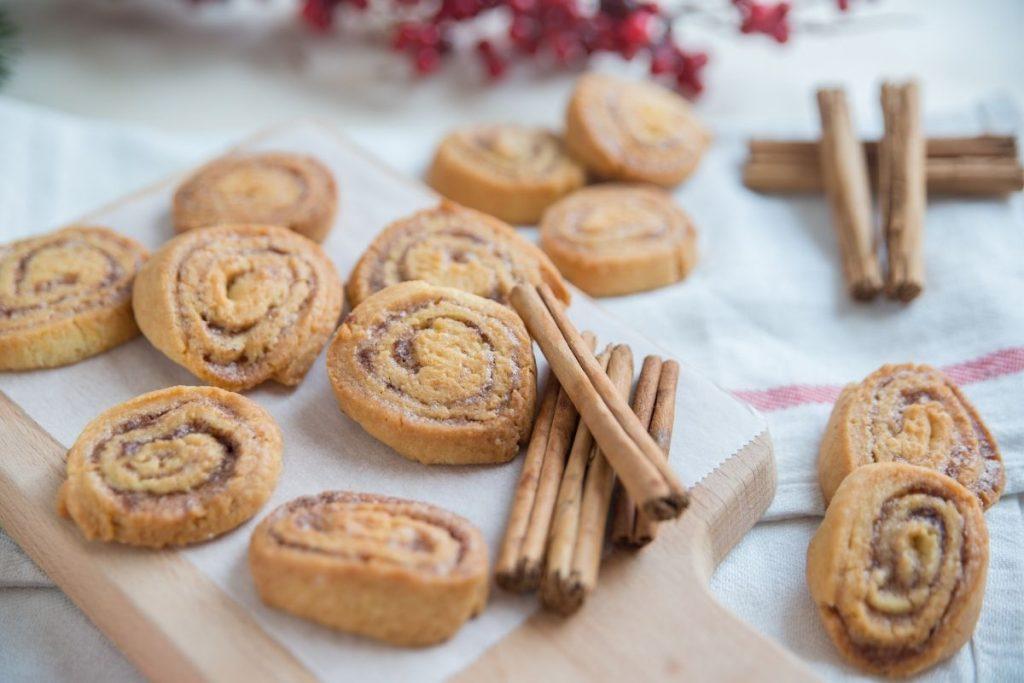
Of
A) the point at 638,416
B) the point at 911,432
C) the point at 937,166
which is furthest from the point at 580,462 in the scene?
the point at 937,166

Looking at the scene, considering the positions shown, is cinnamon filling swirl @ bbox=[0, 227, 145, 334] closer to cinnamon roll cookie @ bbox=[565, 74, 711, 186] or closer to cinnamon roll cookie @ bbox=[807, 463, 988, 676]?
cinnamon roll cookie @ bbox=[565, 74, 711, 186]

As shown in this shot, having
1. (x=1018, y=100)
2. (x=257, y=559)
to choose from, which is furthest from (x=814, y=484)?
(x=1018, y=100)

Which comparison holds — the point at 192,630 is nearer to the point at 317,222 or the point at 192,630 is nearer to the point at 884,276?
the point at 317,222

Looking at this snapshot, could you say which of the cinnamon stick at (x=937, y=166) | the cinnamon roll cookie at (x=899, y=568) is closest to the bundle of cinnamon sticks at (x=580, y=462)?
the cinnamon roll cookie at (x=899, y=568)

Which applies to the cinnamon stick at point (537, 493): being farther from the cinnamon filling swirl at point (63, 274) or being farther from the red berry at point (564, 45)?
the red berry at point (564, 45)

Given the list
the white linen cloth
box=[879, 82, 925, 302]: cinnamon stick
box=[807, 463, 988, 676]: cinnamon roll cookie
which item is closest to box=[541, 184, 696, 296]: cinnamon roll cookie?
the white linen cloth

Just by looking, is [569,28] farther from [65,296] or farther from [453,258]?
[65,296]

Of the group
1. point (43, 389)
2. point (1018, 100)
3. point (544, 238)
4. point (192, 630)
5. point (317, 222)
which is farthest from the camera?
point (1018, 100)
